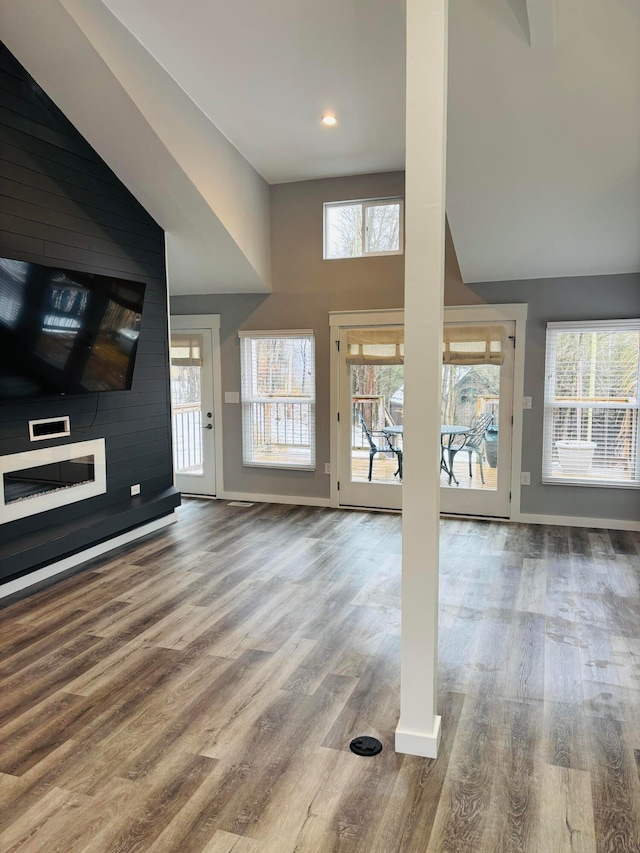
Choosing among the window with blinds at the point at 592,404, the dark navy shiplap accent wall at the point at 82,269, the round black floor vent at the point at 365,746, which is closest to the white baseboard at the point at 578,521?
the window with blinds at the point at 592,404

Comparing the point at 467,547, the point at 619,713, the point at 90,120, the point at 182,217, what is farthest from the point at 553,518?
the point at 90,120

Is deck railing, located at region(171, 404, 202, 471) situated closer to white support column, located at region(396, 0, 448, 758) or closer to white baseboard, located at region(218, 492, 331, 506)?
white baseboard, located at region(218, 492, 331, 506)

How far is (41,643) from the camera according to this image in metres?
3.23

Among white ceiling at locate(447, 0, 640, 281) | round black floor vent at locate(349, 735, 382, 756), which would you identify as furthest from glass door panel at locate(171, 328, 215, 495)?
round black floor vent at locate(349, 735, 382, 756)

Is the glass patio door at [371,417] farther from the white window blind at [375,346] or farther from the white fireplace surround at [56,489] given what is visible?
the white fireplace surround at [56,489]

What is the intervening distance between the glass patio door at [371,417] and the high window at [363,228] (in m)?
0.80

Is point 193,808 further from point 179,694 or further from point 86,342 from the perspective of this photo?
point 86,342

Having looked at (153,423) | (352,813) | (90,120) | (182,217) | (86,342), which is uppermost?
(90,120)

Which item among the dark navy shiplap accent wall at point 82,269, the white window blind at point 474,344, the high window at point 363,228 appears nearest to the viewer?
the dark navy shiplap accent wall at point 82,269

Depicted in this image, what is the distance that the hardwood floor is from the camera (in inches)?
76.6

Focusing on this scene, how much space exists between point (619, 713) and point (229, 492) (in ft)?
15.6

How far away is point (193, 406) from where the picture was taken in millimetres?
6703

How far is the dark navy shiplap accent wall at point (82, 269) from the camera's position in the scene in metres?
3.83

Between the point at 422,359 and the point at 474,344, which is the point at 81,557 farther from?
the point at 474,344
